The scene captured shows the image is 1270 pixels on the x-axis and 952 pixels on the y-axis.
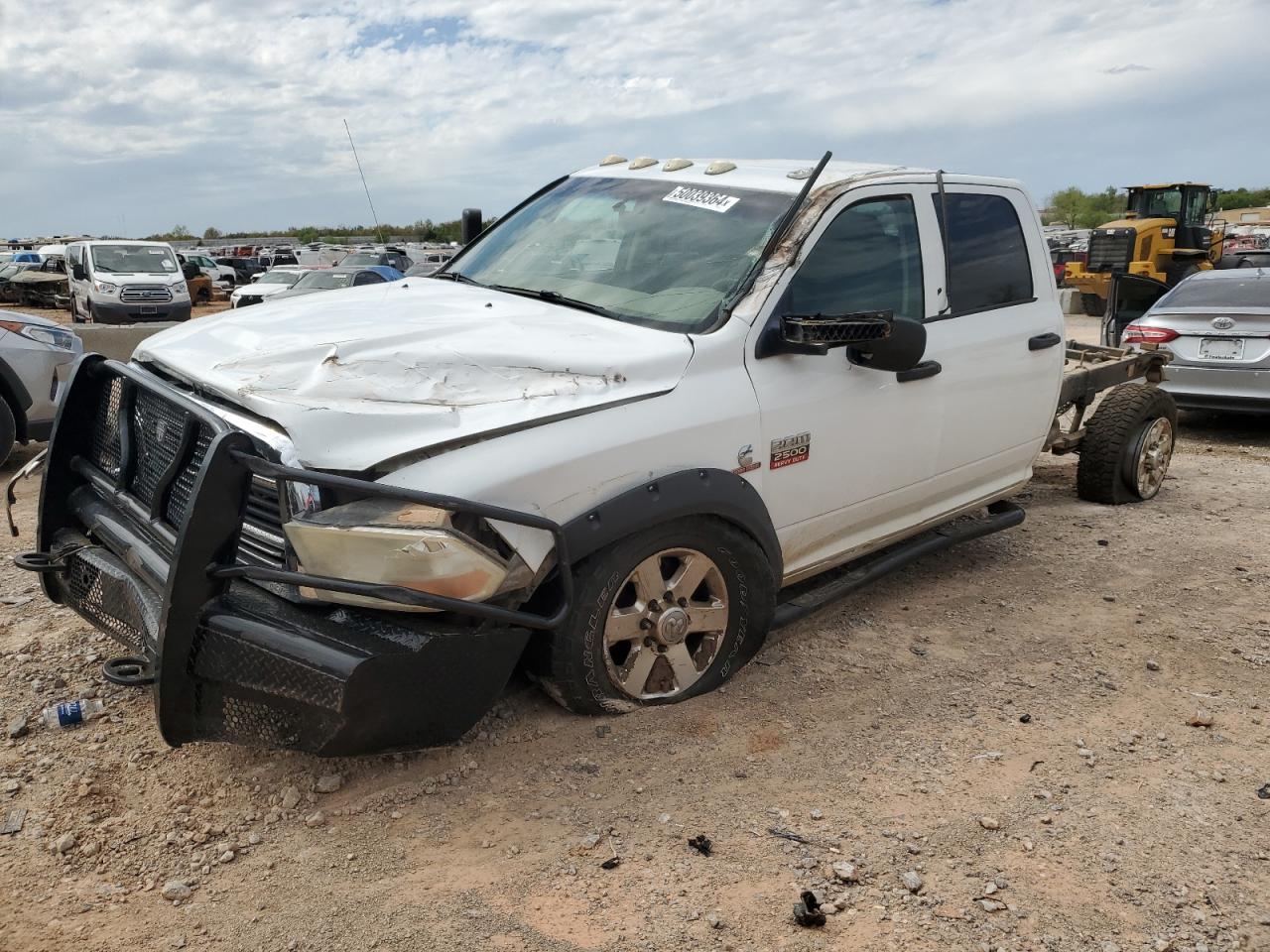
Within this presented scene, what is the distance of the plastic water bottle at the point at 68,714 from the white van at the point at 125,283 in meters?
17.9

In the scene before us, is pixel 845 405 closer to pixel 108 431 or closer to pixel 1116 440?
pixel 108 431

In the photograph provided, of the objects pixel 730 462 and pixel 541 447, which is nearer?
pixel 541 447

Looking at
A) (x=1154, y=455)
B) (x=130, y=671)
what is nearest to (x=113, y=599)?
(x=130, y=671)

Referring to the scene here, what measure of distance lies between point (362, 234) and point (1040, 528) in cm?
9062

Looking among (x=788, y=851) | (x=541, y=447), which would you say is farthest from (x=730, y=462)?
(x=788, y=851)

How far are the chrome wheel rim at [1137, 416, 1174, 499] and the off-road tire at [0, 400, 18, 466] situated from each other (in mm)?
7197

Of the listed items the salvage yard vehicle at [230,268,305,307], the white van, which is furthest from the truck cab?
the white van

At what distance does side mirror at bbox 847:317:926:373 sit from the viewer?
11.7 feet

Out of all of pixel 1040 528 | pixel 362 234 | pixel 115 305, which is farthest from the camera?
pixel 362 234

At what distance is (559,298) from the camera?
12.7 feet

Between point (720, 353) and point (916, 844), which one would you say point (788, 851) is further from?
point (720, 353)

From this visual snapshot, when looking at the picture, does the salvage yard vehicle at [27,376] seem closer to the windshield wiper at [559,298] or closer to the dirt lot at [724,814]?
the dirt lot at [724,814]

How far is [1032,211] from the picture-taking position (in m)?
4.98

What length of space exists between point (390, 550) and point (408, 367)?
2.21ft
